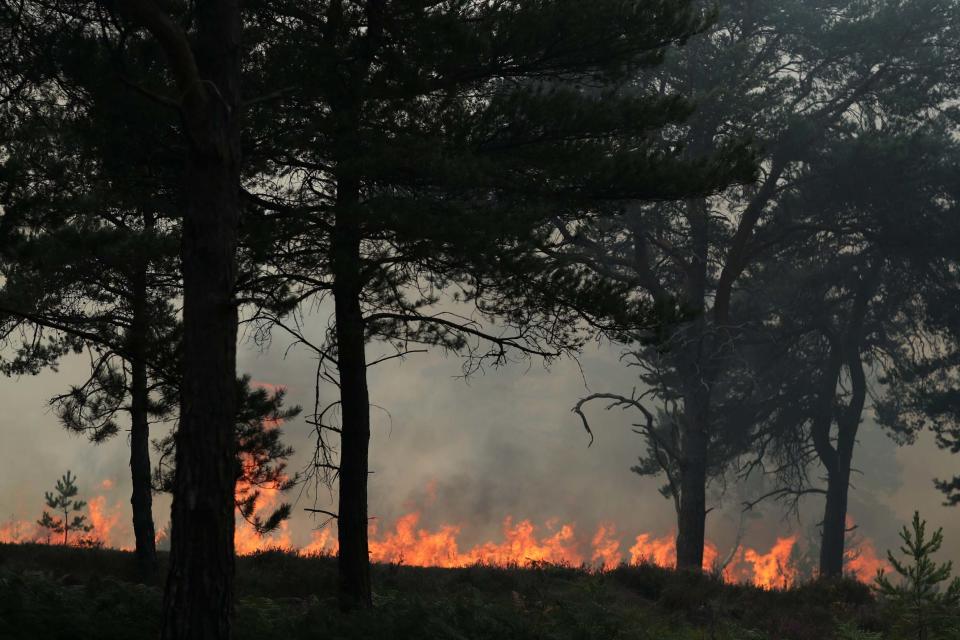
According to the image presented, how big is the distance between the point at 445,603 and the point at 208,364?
355cm

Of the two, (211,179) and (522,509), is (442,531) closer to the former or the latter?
(522,509)

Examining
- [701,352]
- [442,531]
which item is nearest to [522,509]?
[442,531]

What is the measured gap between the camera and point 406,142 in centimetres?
866

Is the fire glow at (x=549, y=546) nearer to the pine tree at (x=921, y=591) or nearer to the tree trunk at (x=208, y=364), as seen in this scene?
the pine tree at (x=921, y=591)

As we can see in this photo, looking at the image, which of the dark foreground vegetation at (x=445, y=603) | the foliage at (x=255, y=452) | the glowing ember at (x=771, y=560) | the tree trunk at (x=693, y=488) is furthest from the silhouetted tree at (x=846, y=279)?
the glowing ember at (x=771, y=560)

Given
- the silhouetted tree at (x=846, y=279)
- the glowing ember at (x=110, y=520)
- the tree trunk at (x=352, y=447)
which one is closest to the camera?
the tree trunk at (x=352, y=447)

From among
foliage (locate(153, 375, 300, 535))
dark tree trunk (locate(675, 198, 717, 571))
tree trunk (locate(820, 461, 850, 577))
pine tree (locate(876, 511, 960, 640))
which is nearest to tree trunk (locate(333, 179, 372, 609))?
foliage (locate(153, 375, 300, 535))

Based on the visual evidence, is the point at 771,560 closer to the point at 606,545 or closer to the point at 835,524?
the point at 606,545

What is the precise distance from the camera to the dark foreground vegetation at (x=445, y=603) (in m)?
7.17

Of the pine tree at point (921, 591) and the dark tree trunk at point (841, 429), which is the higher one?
the dark tree trunk at point (841, 429)

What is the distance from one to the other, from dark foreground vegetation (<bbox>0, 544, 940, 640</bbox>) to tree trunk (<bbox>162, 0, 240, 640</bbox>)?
83 cm

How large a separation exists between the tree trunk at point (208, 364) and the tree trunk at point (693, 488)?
601 inches

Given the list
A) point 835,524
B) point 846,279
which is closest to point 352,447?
point 846,279

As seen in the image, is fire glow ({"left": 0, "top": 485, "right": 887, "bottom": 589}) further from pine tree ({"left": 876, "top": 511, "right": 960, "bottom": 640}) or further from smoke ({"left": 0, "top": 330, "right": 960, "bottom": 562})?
pine tree ({"left": 876, "top": 511, "right": 960, "bottom": 640})
